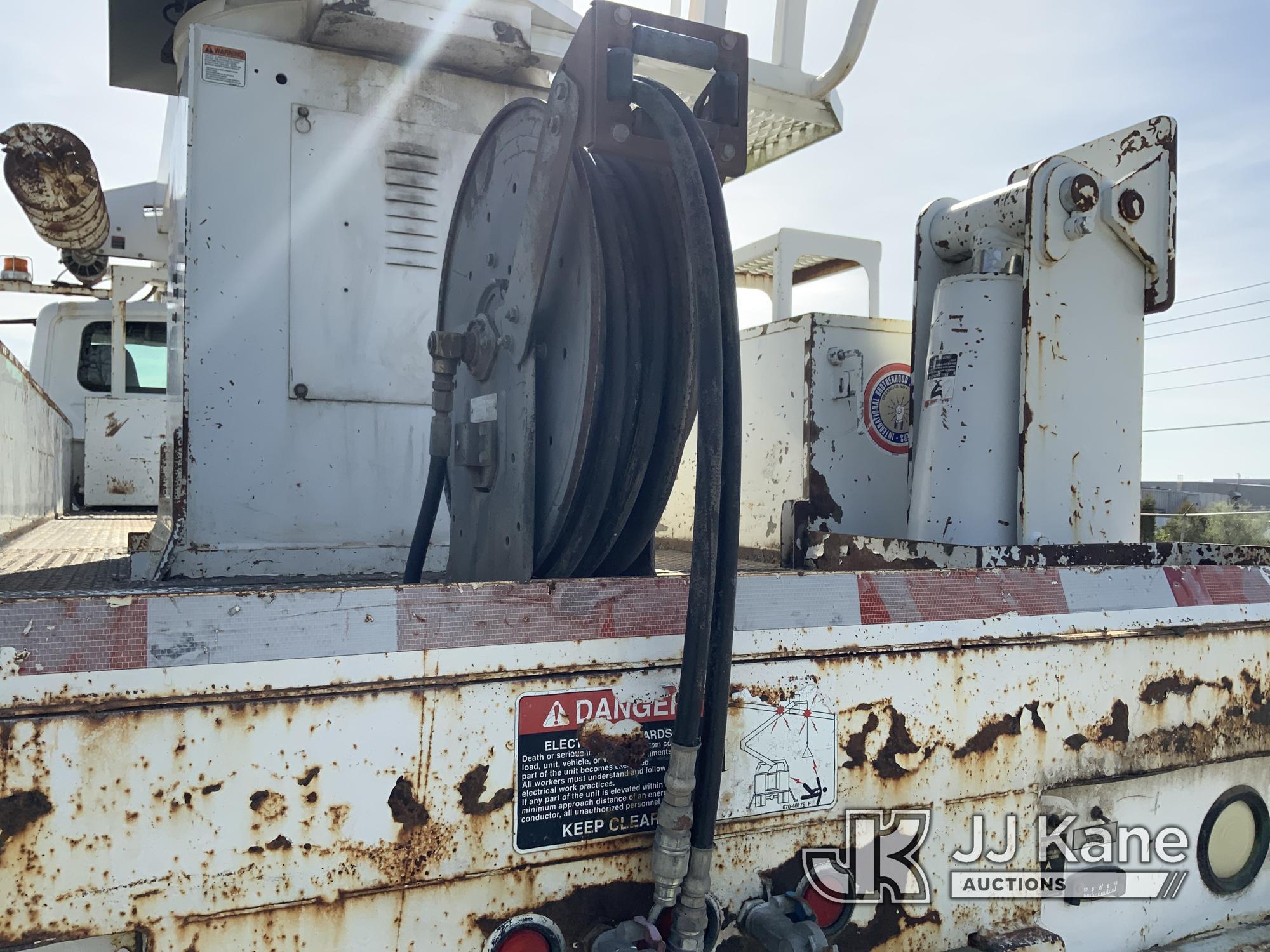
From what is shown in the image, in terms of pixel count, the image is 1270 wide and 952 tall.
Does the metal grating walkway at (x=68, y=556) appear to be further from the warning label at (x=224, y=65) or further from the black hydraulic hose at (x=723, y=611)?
the black hydraulic hose at (x=723, y=611)

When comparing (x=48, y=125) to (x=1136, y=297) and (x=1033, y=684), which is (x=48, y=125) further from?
(x=1033, y=684)

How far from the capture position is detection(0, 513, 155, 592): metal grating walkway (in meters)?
2.80

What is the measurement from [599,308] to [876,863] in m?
1.01

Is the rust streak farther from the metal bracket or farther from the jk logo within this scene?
the metal bracket

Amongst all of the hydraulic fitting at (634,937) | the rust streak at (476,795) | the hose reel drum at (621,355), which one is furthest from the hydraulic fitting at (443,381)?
the hydraulic fitting at (634,937)

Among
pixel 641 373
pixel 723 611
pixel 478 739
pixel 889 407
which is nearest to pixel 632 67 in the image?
pixel 641 373

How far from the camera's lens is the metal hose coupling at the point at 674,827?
1.26m

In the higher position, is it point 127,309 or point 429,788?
point 127,309

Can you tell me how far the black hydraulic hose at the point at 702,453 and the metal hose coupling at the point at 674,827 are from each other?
24 mm

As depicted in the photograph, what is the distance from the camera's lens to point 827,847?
4.97 ft

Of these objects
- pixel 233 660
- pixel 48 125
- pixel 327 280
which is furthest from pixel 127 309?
pixel 233 660

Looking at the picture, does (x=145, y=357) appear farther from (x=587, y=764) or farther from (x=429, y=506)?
(x=587, y=764)

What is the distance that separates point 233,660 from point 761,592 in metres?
0.75

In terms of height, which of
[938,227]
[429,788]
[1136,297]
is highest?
[938,227]
